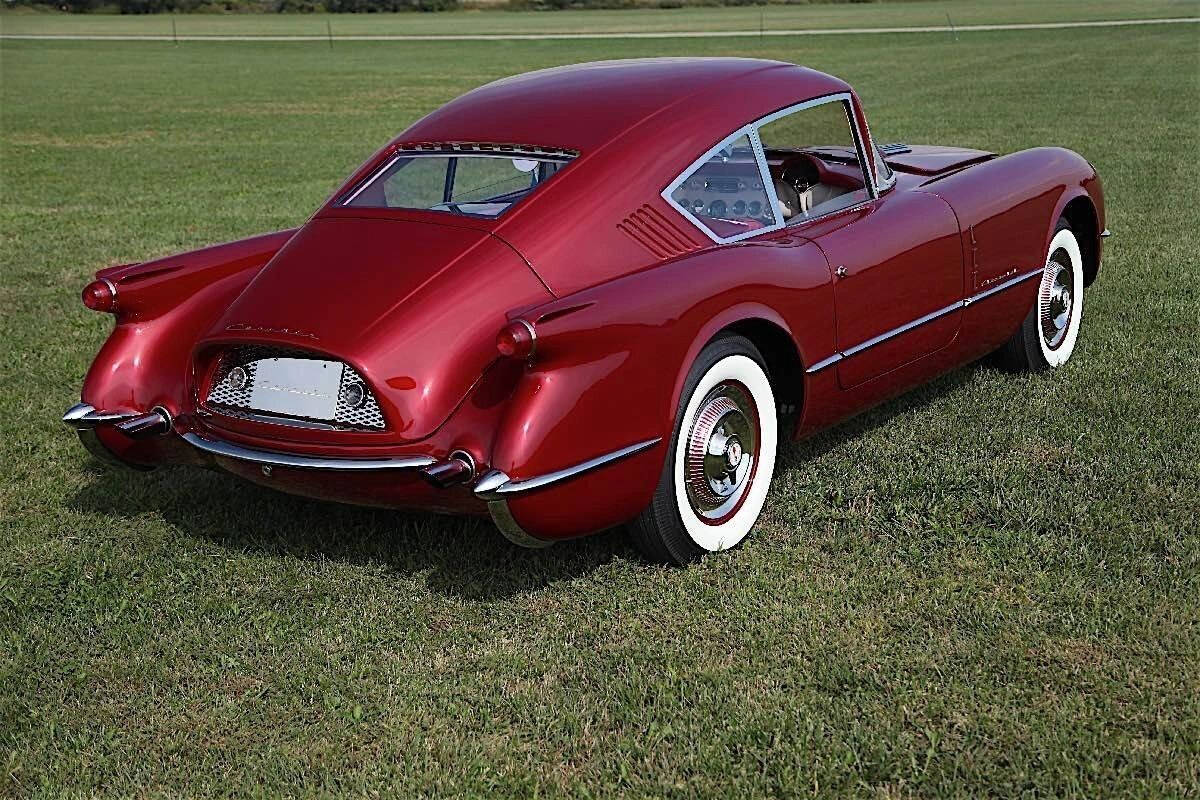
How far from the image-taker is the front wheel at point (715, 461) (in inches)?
174

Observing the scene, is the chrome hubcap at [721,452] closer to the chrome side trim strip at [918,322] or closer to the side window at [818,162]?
the chrome side trim strip at [918,322]

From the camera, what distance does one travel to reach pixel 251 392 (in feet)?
14.5

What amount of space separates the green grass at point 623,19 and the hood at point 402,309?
46.9m

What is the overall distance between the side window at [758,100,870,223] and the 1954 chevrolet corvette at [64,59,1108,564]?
13mm

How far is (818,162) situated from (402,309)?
216cm

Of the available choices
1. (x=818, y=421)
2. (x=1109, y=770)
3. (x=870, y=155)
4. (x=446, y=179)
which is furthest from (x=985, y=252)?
(x=1109, y=770)

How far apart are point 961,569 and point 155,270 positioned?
303 centimetres

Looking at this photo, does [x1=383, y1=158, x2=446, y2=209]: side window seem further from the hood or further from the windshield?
the hood

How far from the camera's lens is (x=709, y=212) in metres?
5.04

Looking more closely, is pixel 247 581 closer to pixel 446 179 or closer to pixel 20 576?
pixel 20 576

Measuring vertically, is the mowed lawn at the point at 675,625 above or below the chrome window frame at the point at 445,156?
below

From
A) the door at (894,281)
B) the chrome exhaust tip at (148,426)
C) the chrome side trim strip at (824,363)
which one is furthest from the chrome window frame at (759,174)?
the chrome exhaust tip at (148,426)

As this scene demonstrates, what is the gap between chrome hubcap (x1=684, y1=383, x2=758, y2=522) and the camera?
4.49 meters

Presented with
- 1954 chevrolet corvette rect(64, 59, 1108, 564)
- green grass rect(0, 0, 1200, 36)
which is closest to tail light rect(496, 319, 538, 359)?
1954 chevrolet corvette rect(64, 59, 1108, 564)
